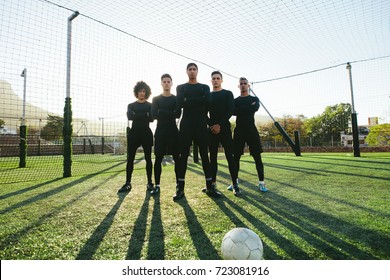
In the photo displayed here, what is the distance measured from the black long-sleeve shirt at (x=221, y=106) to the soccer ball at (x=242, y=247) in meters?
2.57

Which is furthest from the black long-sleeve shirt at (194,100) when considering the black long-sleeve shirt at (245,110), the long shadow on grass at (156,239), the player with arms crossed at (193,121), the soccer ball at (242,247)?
the soccer ball at (242,247)

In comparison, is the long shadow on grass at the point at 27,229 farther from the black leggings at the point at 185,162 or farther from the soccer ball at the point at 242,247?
the soccer ball at the point at 242,247

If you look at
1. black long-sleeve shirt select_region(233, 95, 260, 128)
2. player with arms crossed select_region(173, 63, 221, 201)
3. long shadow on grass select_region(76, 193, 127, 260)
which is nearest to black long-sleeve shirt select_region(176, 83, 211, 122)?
player with arms crossed select_region(173, 63, 221, 201)

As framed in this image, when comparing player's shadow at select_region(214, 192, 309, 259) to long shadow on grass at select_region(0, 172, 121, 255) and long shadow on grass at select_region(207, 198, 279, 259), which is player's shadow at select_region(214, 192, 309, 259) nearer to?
long shadow on grass at select_region(207, 198, 279, 259)

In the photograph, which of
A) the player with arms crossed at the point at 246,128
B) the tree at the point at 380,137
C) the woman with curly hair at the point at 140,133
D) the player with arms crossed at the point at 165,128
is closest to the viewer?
the player with arms crossed at the point at 165,128

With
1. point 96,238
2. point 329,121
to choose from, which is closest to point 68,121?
point 96,238

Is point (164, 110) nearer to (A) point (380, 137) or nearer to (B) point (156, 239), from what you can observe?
(B) point (156, 239)

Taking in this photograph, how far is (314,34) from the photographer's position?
30.2 feet

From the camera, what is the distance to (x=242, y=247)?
4.97ft

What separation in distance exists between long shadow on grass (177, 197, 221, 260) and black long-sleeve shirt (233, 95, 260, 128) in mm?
2232

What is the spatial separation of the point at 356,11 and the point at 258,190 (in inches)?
Answer: 312

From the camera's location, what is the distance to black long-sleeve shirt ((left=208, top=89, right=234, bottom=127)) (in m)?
3.97

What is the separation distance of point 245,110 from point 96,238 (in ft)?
10.8

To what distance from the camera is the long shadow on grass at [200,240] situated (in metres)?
1.67
